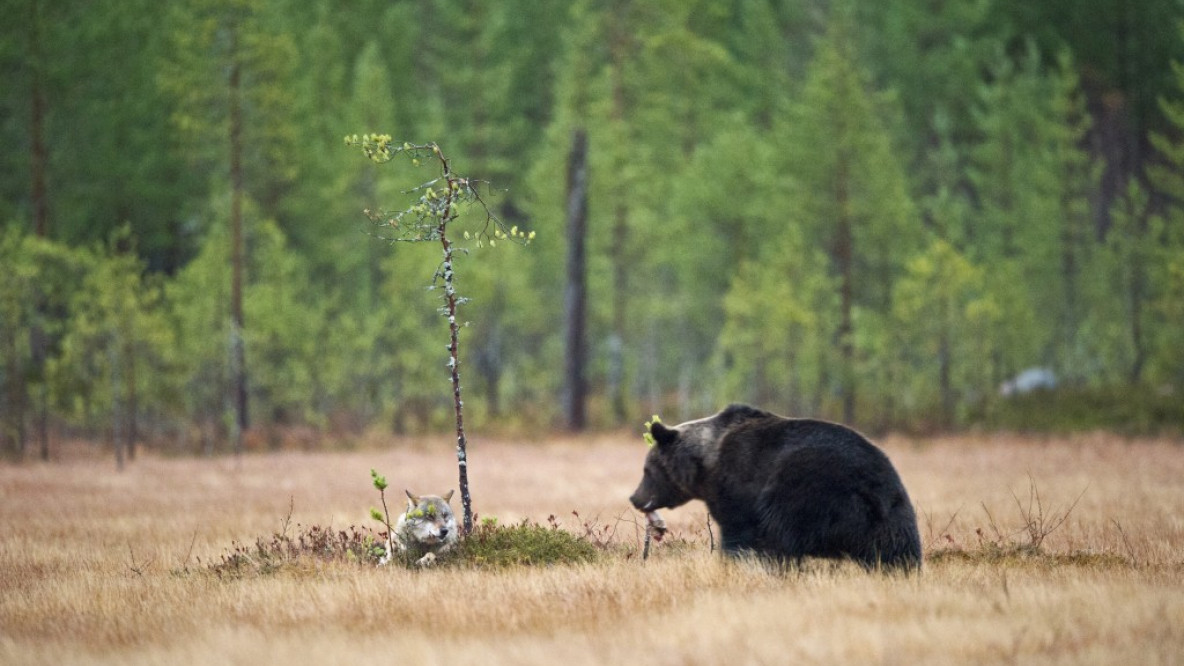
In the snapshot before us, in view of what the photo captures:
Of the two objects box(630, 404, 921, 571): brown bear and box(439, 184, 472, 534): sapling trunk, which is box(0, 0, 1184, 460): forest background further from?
box(630, 404, 921, 571): brown bear

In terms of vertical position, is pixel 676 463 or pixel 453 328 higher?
pixel 453 328

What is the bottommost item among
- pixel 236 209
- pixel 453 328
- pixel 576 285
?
pixel 453 328

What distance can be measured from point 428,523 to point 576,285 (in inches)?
983

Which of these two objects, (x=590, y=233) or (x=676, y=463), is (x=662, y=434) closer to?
(x=676, y=463)

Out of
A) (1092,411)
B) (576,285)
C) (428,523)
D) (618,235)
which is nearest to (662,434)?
(428,523)

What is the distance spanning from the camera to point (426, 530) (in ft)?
34.8

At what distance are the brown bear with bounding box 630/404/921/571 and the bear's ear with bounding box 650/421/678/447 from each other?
45 centimetres

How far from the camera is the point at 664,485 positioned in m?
10.7

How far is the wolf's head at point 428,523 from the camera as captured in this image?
34.9 feet

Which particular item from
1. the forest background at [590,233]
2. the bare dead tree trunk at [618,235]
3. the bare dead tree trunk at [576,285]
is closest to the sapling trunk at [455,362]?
the forest background at [590,233]

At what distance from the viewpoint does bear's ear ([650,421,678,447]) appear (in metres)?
10.5

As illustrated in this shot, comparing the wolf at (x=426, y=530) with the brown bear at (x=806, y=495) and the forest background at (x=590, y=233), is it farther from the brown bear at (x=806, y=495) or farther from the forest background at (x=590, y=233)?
the forest background at (x=590, y=233)

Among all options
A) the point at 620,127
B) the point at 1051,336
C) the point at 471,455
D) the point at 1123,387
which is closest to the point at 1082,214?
the point at 1051,336

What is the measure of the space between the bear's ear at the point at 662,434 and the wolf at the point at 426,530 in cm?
195
